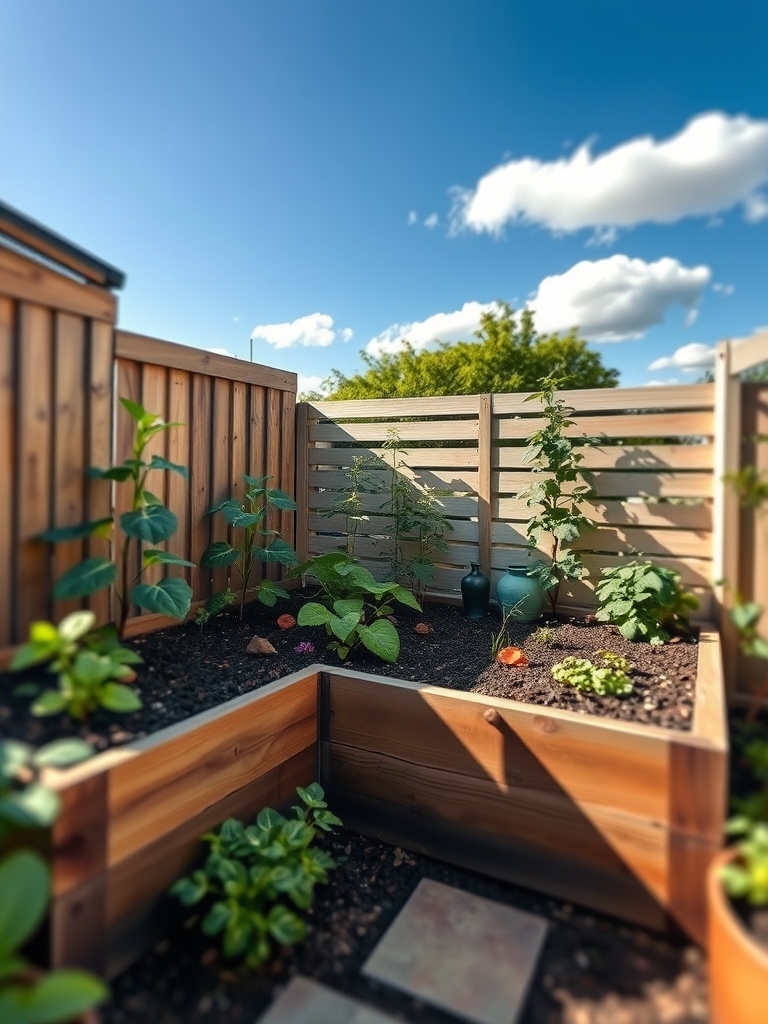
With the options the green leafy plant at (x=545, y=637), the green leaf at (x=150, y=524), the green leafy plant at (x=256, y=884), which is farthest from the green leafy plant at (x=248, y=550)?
the green leafy plant at (x=545, y=637)

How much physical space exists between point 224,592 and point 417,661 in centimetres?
106

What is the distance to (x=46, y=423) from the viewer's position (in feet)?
5.07

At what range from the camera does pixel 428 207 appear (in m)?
4.22

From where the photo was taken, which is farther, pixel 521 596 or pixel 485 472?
pixel 485 472

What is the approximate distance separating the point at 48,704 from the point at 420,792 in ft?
4.00

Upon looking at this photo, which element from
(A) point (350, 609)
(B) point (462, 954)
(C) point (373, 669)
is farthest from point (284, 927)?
(A) point (350, 609)

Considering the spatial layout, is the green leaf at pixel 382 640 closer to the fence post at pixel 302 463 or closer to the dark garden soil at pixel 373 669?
the dark garden soil at pixel 373 669

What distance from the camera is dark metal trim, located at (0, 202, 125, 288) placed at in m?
1.51

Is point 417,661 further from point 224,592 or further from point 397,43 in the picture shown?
point 397,43

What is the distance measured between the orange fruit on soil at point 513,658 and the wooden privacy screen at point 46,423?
1.57m

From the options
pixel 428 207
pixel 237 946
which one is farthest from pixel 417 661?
pixel 428 207

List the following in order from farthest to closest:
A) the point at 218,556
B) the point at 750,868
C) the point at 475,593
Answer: the point at 475,593 → the point at 218,556 → the point at 750,868

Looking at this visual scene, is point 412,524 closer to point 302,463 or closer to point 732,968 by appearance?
point 302,463

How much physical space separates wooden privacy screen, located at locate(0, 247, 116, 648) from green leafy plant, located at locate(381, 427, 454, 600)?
5.52 ft
